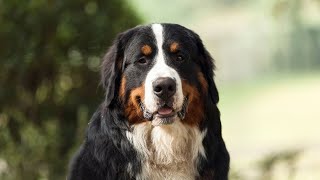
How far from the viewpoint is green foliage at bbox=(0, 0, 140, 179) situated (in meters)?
8.77

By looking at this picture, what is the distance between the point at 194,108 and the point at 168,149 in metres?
0.33

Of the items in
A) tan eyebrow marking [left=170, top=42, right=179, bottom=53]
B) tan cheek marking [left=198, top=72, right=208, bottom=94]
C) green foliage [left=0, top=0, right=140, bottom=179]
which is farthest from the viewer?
green foliage [left=0, top=0, right=140, bottom=179]

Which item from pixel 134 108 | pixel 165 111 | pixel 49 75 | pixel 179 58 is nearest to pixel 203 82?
pixel 179 58

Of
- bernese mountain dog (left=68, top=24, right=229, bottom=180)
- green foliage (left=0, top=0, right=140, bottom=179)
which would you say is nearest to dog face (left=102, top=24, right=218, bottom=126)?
bernese mountain dog (left=68, top=24, right=229, bottom=180)

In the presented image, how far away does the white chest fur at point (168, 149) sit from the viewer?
18.8 feet

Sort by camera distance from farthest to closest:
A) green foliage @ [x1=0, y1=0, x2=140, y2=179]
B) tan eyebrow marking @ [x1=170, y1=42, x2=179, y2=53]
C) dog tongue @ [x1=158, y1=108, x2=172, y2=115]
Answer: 1. green foliage @ [x1=0, y1=0, x2=140, y2=179]
2. tan eyebrow marking @ [x1=170, y1=42, x2=179, y2=53]
3. dog tongue @ [x1=158, y1=108, x2=172, y2=115]

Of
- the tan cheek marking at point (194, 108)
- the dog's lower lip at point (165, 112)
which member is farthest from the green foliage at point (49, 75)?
the dog's lower lip at point (165, 112)

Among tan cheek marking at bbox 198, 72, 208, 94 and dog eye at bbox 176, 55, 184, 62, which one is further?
tan cheek marking at bbox 198, 72, 208, 94

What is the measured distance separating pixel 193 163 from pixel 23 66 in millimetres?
3421

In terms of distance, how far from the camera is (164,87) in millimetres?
5352

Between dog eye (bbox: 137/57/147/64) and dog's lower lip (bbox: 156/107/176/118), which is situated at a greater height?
dog eye (bbox: 137/57/147/64)

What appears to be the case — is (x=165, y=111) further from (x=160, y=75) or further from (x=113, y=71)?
(x=113, y=71)

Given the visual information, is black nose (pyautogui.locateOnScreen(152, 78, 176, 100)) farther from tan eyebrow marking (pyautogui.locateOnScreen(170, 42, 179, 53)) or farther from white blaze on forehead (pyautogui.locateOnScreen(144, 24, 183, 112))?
tan eyebrow marking (pyautogui.locateOnScreen(170, 42, 179, 53))

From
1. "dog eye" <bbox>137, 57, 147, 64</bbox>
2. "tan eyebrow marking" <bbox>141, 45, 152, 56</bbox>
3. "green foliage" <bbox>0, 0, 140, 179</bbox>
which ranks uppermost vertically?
"tan eyebrow marking" <bbox>141, 45, 152, 56</bbox>
